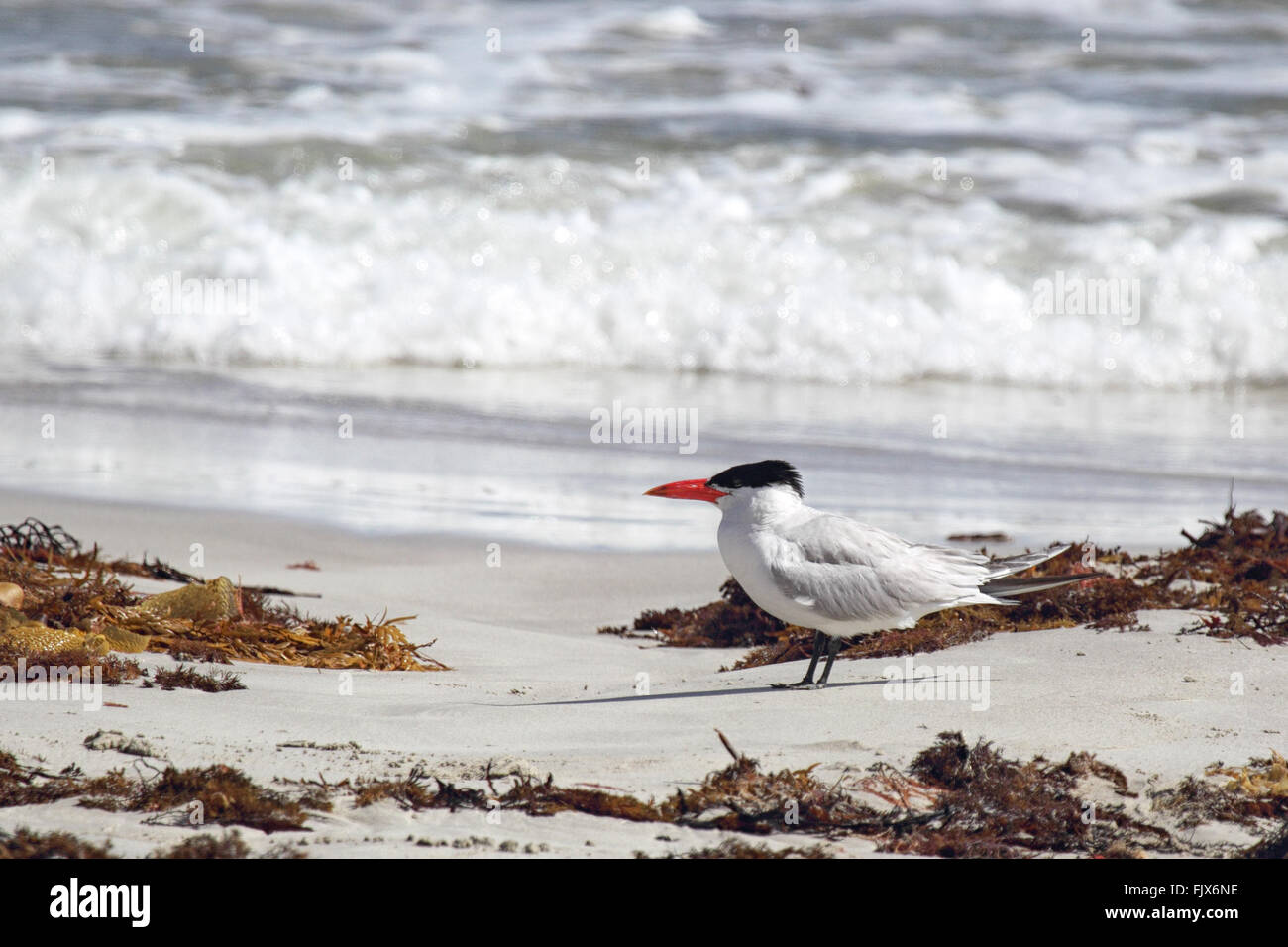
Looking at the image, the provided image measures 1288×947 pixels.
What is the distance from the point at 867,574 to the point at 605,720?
0.99 metres

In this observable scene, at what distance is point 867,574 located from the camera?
4258 mm

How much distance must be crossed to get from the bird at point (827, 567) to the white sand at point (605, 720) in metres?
0.23

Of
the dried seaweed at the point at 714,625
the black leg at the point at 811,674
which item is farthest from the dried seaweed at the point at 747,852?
the dried seaweed at the point at 714,625

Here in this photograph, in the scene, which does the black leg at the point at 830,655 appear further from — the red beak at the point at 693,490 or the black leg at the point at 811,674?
the red beak at the point at 693,490

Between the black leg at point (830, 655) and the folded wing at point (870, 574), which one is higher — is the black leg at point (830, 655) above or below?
below

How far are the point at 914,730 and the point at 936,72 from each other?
46.9ft

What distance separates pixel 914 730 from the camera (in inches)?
145

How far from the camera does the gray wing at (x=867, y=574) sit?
420 cm

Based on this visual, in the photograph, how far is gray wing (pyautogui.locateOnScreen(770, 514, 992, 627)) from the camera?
420 cm

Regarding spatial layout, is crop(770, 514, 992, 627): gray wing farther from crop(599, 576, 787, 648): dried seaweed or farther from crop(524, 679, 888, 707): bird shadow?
crop(599, 576, 787, 648): dried seaweed

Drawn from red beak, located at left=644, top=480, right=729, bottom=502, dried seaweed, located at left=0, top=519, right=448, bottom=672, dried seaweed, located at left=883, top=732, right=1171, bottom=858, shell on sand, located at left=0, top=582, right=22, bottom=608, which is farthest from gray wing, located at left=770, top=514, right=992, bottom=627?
shell on sand, located at left=0, top=582, right=22, bottom=608

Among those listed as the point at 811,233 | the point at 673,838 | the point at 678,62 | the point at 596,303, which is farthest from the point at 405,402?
the point at 678,62

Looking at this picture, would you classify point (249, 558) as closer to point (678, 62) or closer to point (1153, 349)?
point (1153, 349)

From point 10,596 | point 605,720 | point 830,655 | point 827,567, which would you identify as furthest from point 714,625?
point 10,596
